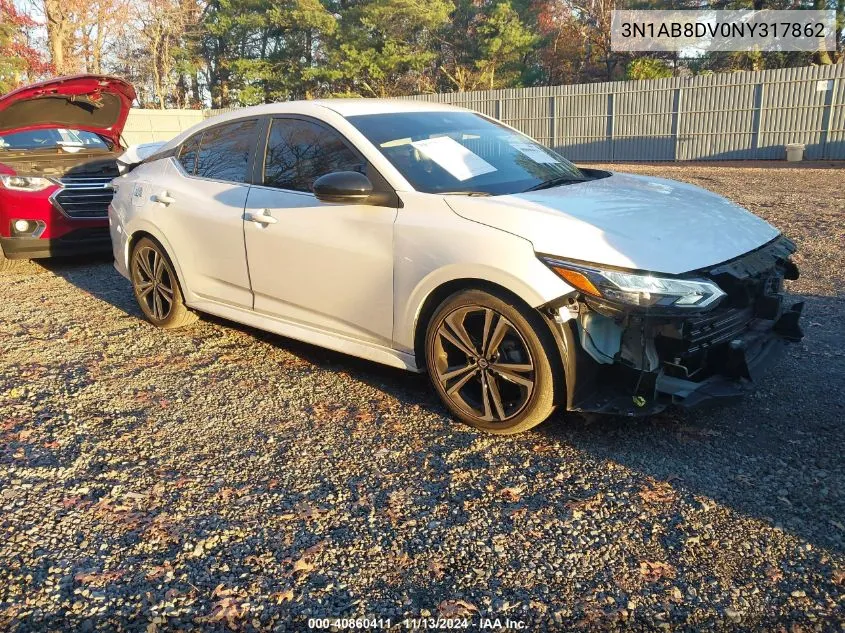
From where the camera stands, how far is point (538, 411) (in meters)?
3.33

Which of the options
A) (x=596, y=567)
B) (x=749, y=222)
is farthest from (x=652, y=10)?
(x=596, y=567)

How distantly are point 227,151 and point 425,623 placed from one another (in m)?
3.58

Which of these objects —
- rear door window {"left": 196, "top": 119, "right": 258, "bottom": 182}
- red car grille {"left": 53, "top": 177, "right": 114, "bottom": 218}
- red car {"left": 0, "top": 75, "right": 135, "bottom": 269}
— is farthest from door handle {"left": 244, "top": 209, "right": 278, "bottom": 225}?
red car grille {"left": 53, "top": 177, "right": 114, "bottom": 218}

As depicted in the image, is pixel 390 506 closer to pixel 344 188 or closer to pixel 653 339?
pixel 653 339

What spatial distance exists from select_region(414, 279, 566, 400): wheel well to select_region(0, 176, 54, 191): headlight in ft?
18.9

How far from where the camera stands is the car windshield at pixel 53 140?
8219 millimetres

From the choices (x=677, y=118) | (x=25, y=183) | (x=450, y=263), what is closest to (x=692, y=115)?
(x=677, y=118)

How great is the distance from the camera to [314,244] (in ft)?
13.3

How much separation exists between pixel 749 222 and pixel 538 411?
5.27 feet

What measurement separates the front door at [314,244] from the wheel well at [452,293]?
0.65ft

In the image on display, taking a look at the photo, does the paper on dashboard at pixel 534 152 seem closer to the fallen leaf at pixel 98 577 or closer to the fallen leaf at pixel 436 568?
the fallen leaf at pixel 436 568

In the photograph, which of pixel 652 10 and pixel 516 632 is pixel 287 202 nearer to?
pixel 516 632

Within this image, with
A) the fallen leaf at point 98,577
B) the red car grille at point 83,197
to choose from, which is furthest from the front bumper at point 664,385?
the red car grille at point 83,197

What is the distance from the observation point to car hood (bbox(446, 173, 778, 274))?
3.13m
